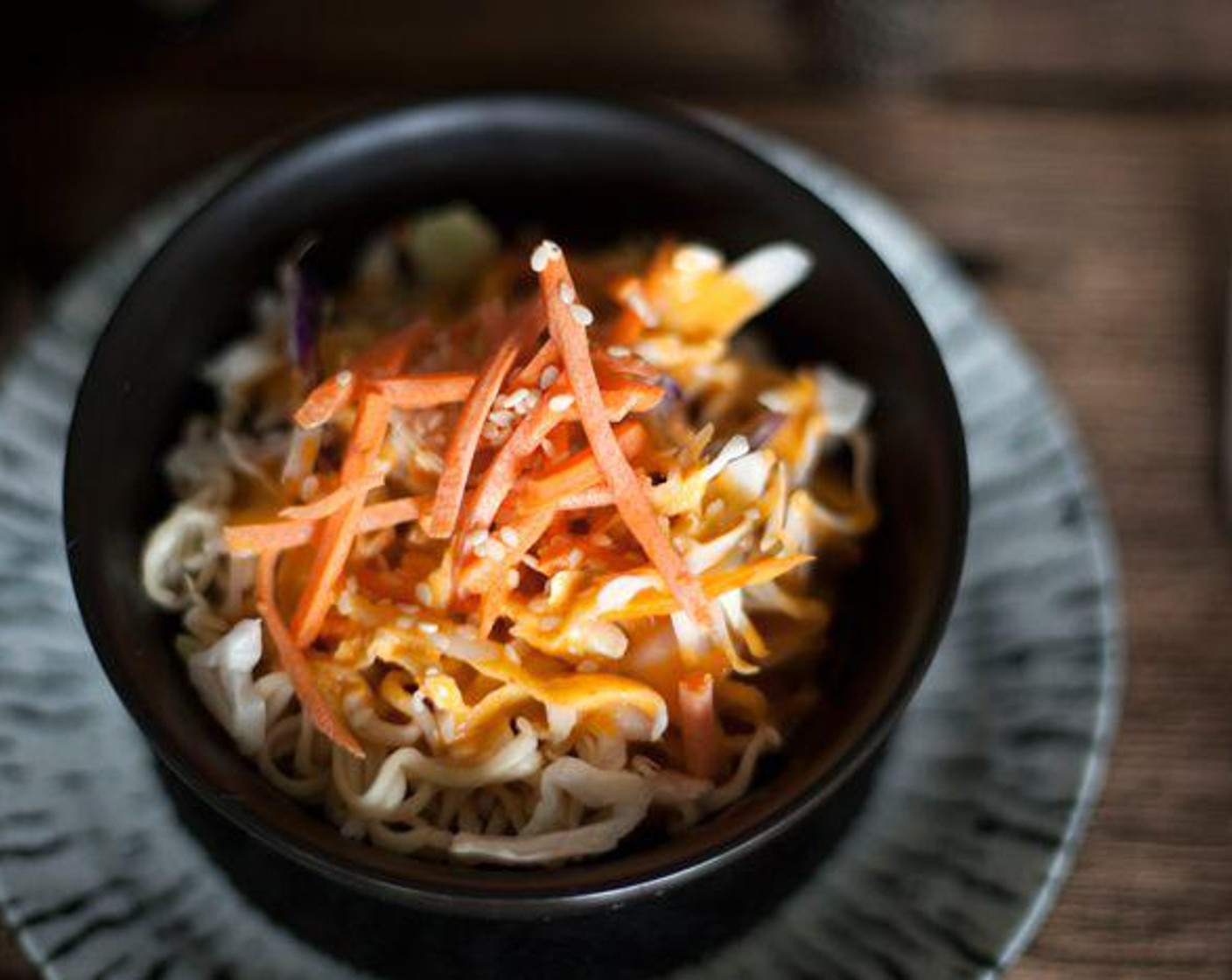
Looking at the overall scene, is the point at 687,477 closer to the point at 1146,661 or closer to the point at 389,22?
the point at 1146,661

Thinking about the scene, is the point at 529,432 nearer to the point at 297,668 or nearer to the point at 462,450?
the point at 462,450

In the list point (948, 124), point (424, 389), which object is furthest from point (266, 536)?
point (948, 124)

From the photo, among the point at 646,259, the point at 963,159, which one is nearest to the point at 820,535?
the point at 646,259

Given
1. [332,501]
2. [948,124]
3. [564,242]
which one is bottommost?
[332,501]

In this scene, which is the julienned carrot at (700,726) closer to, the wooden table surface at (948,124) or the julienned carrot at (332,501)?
the julienned carrot at (332,501)

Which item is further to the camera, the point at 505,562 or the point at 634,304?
the point at 634,304

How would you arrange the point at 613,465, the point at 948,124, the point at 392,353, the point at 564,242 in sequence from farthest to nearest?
1. the point at 948,124
2. the point at 564,242
3. the point at 392,353
4. the point at 613,465
